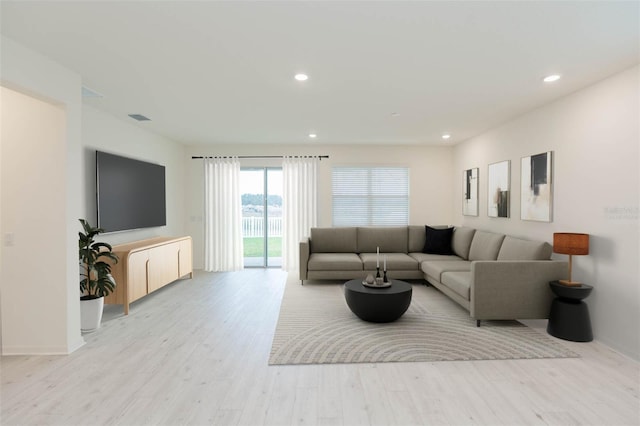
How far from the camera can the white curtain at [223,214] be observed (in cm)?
637

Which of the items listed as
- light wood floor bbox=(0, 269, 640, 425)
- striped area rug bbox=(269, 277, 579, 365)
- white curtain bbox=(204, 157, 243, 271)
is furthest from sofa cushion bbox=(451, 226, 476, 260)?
white curtain bbox=(204, 157, 243, 271)

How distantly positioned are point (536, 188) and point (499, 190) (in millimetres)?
813

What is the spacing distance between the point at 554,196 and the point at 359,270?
9.13 feet

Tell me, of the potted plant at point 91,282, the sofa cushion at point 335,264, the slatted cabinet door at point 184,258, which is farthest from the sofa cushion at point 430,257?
the potted plant at point 91,282

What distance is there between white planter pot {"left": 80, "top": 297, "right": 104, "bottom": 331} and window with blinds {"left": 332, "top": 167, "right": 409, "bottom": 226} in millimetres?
4159

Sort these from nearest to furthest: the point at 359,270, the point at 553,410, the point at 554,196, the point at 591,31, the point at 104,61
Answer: the point at 553,410 → the point at 591,31 → the point at 104,61 → the point at 554,196 → the point at 359,270

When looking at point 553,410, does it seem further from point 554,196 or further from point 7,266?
point 7,266

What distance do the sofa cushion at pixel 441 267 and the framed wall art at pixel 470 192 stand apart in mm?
1137

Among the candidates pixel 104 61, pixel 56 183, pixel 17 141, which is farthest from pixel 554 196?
pixel 17 141

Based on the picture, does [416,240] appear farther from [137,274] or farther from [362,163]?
[137,274]

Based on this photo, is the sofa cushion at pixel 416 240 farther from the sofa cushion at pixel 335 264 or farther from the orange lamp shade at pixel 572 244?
the orange lamp shade at pixel 572 244

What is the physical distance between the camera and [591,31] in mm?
2221

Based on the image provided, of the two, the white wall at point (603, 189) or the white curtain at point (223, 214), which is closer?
the white wall at point (603, 189)

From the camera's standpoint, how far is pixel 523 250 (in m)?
3.79
